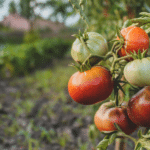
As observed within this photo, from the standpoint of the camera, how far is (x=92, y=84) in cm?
49

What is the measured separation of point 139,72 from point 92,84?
0.43 ft

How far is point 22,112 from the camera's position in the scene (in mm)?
2432

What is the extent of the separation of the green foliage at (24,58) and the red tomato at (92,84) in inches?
146

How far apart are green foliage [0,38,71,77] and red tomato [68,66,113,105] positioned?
372 cm

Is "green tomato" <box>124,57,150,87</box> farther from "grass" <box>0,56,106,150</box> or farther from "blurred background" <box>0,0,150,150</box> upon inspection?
"grass" <box>0,56,106,150</box>

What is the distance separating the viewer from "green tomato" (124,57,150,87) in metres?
0.42

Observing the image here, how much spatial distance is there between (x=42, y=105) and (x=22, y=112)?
372 mm

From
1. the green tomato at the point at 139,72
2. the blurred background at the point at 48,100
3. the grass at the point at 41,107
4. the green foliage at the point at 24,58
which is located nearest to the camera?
the green tomato at the point at 139,72

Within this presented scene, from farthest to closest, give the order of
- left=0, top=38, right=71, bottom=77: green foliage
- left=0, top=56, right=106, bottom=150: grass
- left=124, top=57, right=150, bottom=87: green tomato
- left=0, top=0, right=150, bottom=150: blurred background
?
left=0, top=38, right=71, bottom=77: green foliage < left=0, top=56, right=106, bottom=150: grass < left=0, top=0, right=150, bottom=150: blurred background < left=124, top=57, right=150, bottom=87: green tomato

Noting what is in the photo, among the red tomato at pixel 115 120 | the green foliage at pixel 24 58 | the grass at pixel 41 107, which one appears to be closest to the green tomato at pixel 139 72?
the red tomato at pixel 115 120

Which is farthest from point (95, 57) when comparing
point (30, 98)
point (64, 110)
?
point (30, 98)

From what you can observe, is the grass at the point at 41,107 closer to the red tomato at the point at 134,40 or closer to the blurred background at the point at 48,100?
the blurred background at the point at 48,100

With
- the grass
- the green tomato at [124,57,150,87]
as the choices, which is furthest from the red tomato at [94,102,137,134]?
the grass

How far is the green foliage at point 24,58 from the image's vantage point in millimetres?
4363
